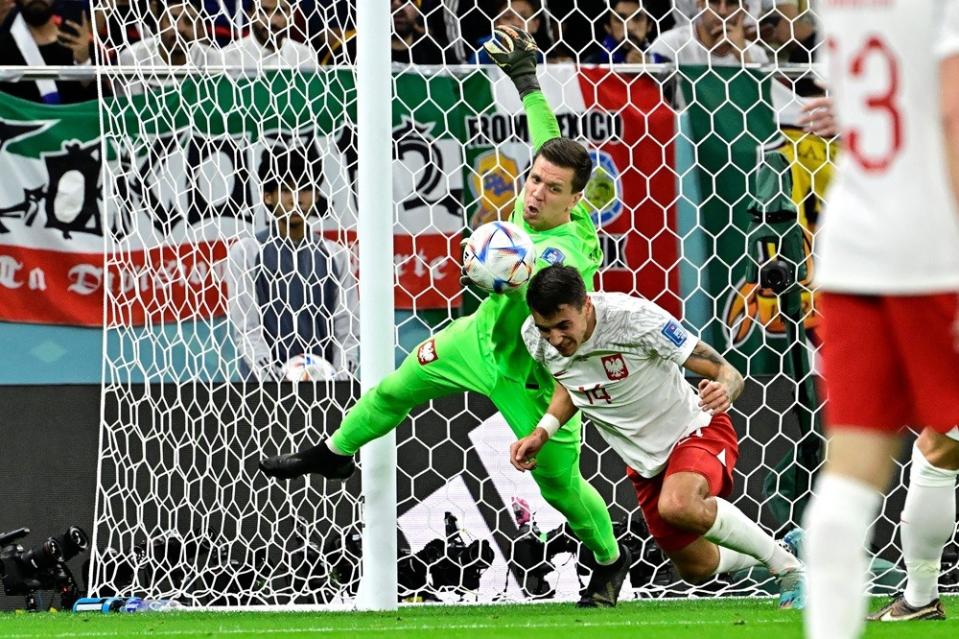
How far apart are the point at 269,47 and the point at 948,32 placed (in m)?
4.77

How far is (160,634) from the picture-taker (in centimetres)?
446

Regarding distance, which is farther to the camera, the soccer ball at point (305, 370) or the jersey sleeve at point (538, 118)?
the soccer ball at point (305, 370)

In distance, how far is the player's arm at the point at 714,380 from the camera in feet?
14.7

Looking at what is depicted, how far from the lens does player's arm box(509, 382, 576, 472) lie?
4852mm

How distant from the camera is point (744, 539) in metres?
5.00

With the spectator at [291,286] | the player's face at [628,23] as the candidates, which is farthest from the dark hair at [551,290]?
the player's face at [628,23]

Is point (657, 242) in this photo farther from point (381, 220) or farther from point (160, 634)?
point (160, 634)

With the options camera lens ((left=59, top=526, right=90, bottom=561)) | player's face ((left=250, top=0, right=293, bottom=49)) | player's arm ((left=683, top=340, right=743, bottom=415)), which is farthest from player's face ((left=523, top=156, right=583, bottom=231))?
camera lens ((left=59, top=526, right=90, bottom=561))

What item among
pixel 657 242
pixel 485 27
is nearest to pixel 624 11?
pixel 485 27

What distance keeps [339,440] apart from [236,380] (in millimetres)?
1352

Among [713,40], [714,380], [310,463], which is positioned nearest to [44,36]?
[310,463]

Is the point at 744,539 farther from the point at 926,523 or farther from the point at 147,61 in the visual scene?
the point at 147,61

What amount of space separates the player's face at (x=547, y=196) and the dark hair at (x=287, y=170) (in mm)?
1463

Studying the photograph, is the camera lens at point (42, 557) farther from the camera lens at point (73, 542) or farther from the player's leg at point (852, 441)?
the player's leg at point (852, 441)
